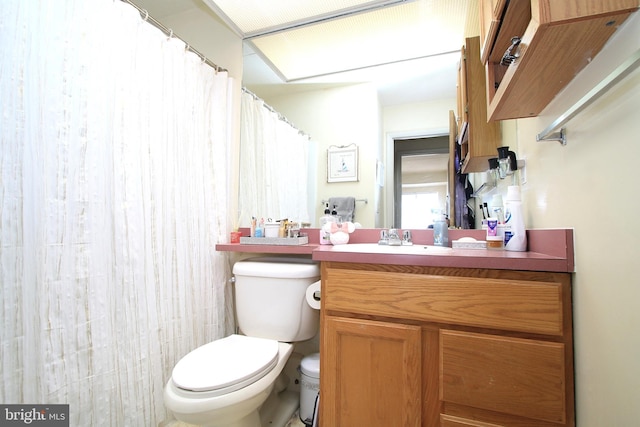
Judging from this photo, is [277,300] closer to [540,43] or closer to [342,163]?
[342,163]

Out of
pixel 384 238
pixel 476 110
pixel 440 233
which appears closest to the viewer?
pixel 476 110

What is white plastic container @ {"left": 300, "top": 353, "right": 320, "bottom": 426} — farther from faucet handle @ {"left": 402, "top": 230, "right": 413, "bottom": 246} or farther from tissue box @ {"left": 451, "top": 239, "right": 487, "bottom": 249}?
tissue box @ {"left": 451, "top": 239, "right": 487, "bottom": 249}

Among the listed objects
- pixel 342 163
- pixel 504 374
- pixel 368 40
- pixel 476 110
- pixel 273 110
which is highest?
pixel 368 40

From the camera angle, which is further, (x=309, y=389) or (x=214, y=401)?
(x=309, y=389)

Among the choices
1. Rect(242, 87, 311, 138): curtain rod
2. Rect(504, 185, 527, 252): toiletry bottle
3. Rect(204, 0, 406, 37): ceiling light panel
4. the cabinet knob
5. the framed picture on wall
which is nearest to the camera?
the cabinet knob

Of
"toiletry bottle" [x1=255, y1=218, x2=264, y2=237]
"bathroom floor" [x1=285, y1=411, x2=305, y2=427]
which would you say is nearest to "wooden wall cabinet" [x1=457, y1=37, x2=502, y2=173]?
"toiletry bottle" [x1=255, y1=218, x2=264, y2=237]

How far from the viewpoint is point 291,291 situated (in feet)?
4.08

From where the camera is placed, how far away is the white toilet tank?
124cm

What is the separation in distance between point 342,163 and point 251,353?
3.59ft

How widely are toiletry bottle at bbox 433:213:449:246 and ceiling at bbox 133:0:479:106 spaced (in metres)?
0.70

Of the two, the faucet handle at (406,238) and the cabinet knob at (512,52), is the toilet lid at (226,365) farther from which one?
the cabinet knob at (512,52)

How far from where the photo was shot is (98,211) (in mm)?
973

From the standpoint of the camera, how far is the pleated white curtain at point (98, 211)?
2.61 feet

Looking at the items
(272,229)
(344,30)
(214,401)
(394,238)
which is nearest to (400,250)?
(394,238)
